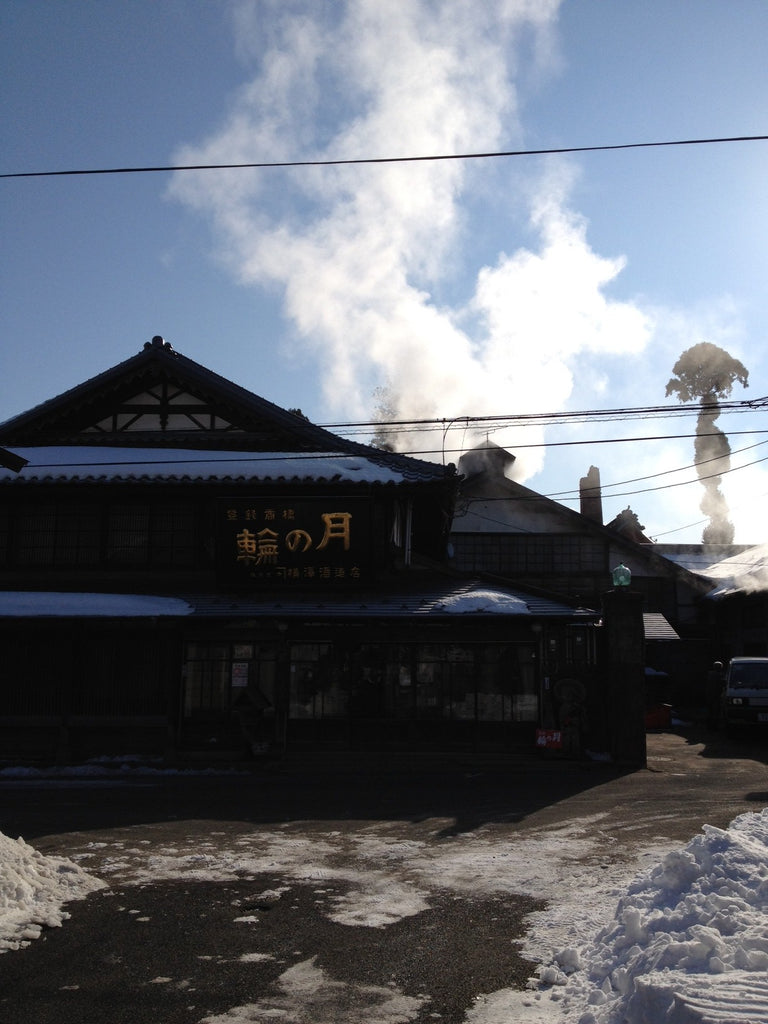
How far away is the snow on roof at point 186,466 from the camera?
17750 mm

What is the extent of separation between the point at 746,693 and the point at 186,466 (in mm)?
14503

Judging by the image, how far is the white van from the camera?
20875 mm

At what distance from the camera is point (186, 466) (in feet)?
60.4

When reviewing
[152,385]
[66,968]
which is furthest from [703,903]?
[152,385]

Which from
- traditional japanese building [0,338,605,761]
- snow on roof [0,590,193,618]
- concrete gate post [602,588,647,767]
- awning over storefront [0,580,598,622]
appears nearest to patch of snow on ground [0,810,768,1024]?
concrete gate post [602,588,647,767]

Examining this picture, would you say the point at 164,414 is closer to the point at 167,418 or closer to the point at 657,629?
the point at 167,418

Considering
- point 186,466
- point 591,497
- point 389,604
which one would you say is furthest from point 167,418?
point 591,497

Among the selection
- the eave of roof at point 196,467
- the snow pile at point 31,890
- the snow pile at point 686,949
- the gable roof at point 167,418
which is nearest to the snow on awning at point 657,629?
the eave of roof at point 196,467

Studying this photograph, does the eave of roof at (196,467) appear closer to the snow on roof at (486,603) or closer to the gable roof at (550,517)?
the snow on roof at (486,603)

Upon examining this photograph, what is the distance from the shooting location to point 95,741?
17.3 m

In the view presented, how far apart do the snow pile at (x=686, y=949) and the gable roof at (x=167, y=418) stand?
45.8 feet

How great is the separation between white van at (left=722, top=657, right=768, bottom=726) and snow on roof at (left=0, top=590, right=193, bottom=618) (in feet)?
44.4

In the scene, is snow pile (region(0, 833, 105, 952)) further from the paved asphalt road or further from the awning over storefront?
the awning over storefront

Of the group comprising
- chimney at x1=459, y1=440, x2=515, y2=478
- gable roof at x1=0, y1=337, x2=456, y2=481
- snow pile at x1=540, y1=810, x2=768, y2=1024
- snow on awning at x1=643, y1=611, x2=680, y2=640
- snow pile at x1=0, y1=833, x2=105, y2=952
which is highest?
chimney at x1=459, y1=440, x2=515, y2=478
